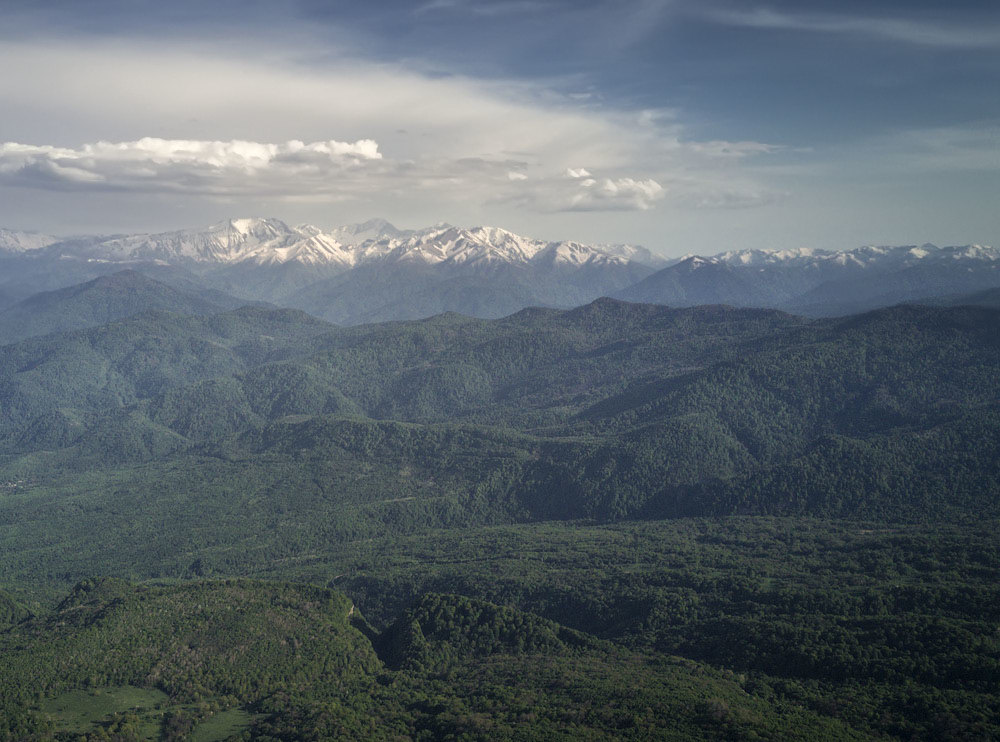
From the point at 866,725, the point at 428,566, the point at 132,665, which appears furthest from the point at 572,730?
the point at 428,566

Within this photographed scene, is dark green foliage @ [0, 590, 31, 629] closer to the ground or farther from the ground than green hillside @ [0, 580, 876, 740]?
closer to the ground

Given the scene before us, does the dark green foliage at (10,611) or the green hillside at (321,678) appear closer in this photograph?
the green hillside at (321,678)

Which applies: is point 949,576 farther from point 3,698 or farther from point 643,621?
point 3,698

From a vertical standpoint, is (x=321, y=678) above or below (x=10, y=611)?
above

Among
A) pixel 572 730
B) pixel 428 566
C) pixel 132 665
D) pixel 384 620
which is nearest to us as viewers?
pixel 572 730

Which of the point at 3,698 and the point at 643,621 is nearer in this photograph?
the point at 3,698

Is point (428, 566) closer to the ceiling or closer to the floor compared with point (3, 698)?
closer to the floor

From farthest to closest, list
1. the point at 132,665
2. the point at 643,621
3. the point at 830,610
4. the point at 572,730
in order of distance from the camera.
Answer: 1. the point at 643,621
2. the point at 830,610
3. the point at 132,665
4. the point at 572,730

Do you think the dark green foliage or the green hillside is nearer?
the green hillside

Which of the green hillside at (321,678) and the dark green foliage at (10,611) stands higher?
the green hillside at (321,678)

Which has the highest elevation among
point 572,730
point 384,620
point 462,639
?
point 572,730

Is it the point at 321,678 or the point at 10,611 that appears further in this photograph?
the point at 10,611
